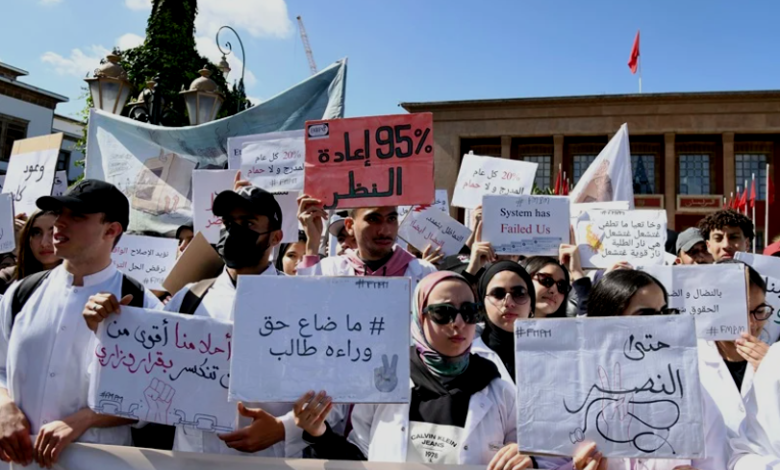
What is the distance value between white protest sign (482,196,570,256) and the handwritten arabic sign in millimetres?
3156

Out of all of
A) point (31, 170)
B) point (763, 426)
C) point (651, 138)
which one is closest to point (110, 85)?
point (31, 170)

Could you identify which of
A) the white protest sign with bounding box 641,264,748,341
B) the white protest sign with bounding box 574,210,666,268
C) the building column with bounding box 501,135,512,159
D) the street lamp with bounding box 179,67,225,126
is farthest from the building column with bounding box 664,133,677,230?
the white protest sign with bounding box 641,264,748,341

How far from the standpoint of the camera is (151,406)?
93.9 inches

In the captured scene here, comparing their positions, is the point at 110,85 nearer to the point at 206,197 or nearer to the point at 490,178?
the point at 206,197

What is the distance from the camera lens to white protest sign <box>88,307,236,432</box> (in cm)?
238

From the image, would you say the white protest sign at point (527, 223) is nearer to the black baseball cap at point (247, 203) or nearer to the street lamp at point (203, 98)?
the black baseball cap at point (247, 203)

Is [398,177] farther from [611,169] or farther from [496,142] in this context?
[496,142]

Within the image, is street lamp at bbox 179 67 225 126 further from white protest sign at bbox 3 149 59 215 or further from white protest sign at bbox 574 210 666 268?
white protest sign at bbox 574 210 666 268

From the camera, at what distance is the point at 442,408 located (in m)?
2.40

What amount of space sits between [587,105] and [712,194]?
8.89 metres

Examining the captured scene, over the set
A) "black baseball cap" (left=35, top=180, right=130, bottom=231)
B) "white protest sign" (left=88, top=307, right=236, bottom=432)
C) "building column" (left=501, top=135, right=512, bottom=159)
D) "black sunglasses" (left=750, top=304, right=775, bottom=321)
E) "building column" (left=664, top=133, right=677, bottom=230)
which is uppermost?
"building column" (left=501, top=135, right=512, bottom=159)

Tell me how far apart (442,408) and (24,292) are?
1.86 meters

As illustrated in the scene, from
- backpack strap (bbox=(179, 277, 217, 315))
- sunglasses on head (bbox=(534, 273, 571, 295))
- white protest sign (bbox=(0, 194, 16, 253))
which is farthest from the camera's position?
white protest sign (bbox=(0, 194, 16, 253))

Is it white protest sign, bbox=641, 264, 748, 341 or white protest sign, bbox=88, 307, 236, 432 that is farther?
white protest sign, bbox=641, 264, 748, 341
